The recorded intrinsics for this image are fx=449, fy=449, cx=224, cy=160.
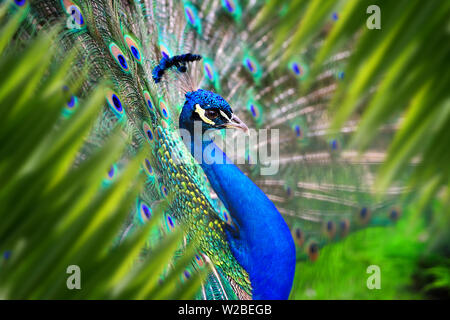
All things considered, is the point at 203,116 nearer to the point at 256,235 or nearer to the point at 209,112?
the point at 209,112

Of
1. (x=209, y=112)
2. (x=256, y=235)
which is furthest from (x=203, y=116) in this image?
(x=256, y=235)

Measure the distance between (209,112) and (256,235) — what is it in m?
0.44

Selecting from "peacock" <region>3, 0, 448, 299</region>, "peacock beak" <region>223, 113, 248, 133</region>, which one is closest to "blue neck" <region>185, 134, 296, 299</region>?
"peacock" <region>3, 0, 448, 299</region>

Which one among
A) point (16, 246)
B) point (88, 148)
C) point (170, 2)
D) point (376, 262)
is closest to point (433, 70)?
point (16, 246)

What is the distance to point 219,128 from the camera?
1.53 metres

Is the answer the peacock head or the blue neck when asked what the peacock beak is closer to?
the peacock head

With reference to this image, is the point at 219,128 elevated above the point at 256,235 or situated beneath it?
elevated above

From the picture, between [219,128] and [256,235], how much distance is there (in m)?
0.38

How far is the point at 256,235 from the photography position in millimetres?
1501

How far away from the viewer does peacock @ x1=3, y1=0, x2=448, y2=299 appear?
5.00 ft

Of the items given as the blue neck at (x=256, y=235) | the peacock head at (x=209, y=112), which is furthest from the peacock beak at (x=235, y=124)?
the blue neck at (x=256, y=235)

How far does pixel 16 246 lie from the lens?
46 centimetres

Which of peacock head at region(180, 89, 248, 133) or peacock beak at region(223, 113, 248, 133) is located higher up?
peacock head at region(180, 89, 248, 133)

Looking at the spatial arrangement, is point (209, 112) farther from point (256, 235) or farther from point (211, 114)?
point (256, 235)
